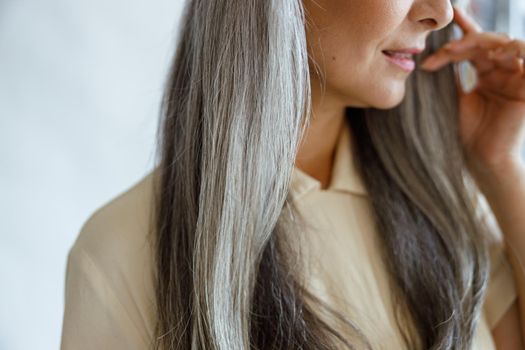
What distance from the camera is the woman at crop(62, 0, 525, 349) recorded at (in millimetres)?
772

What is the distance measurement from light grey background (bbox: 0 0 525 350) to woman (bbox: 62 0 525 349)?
33 centimetres

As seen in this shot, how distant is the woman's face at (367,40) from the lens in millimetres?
795

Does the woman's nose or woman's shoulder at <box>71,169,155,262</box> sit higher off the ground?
the woman's nose

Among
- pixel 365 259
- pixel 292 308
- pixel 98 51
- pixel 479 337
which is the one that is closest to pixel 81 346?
pixel 292 308

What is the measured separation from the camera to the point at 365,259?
0.91 metres

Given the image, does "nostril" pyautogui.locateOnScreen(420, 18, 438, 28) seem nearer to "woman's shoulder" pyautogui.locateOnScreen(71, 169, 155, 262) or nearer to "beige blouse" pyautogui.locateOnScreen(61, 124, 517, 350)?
"beige blouse" pyautogui.locateOnScreen(61, 124, 517, 350)

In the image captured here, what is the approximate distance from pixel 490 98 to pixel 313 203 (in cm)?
39

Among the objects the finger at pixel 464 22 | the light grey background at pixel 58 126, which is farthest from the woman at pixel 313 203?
the light grey background at pixel 58 126

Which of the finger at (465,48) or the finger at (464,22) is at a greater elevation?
the finger at (464,22)

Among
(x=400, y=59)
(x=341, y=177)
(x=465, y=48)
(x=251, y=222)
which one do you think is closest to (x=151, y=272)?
(x=251, y=222)

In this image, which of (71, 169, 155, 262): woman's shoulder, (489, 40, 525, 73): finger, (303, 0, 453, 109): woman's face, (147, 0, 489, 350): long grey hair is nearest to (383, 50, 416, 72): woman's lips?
(303, 0, 453, 109): woman's face

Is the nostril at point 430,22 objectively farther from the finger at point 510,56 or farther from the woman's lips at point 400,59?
the finger at point 510,56

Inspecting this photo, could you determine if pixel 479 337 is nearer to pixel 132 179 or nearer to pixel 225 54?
pixel 225 54

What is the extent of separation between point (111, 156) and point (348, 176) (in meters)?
0.56
